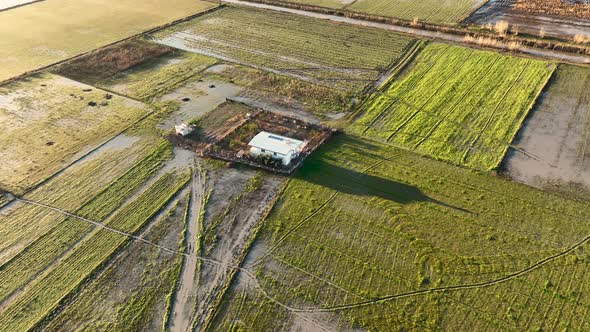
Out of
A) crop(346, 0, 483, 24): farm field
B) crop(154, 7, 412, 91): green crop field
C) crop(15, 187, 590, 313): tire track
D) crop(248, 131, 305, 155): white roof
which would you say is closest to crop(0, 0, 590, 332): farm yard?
crop(15, 187, 590, 313): tire track

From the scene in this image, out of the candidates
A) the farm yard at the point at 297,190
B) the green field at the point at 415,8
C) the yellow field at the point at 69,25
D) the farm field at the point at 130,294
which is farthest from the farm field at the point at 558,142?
the yellow field at the point at 69,25

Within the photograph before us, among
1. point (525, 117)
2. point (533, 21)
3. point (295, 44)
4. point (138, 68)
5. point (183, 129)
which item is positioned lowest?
point (525, 117)

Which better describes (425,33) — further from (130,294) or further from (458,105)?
(130,294)

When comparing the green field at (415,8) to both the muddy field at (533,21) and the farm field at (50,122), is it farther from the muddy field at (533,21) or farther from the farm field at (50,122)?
the farm field at (50,122)

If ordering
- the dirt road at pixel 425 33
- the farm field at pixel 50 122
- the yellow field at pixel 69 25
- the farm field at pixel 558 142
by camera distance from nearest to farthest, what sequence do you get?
the farm field at pixel 558 142 → the farm field at pixel 50 122 → the dirt road at pixel 425 33 → the yellow field at pixel 69 25

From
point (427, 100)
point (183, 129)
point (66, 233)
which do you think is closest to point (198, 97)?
point (183, 129)
